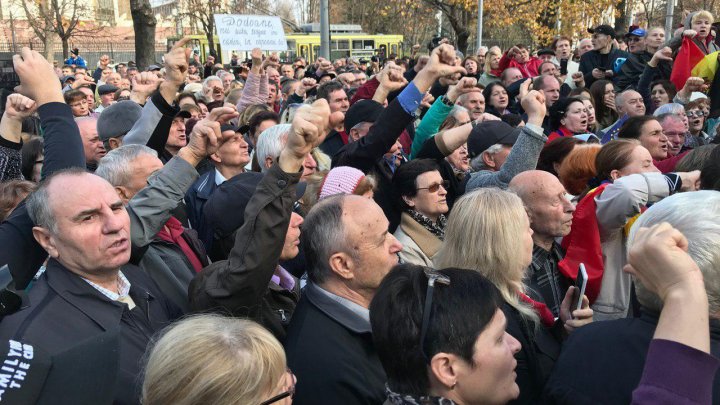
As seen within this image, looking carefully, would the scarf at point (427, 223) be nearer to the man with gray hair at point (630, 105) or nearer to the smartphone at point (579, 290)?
the smartphone at point (579, 290)

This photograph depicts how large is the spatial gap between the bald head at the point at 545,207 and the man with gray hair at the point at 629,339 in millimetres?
1367

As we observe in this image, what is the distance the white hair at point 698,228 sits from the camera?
1.84m

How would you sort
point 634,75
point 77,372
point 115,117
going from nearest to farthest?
point 77,372, point 115,117, point 634,75

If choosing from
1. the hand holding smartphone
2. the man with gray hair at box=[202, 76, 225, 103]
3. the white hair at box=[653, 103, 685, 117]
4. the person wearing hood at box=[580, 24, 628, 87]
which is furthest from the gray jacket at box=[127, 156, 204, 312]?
the person wearing hood at box=[580, 24, 628, 87]

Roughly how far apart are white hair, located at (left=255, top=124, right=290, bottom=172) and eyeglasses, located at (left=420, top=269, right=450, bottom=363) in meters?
2.30

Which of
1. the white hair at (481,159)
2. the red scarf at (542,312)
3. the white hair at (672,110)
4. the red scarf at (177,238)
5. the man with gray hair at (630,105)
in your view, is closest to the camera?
the red scarf at (542,312)

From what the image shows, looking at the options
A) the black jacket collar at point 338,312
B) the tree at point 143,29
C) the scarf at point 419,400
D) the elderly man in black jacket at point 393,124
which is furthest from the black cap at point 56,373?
the tree at point 143,29

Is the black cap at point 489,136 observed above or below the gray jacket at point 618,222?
above

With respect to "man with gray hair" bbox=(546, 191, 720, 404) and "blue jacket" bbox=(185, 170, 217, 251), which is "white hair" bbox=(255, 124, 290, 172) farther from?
"man with gray hair" bbox=(546, 191, 720, 404)

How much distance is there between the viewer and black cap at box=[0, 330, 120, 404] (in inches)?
58.9

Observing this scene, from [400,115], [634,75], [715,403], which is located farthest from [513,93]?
[715,403]

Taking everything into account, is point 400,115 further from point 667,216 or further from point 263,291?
point 667,216

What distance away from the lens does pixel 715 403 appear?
5.36 ft

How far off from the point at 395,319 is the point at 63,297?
1238 mm
